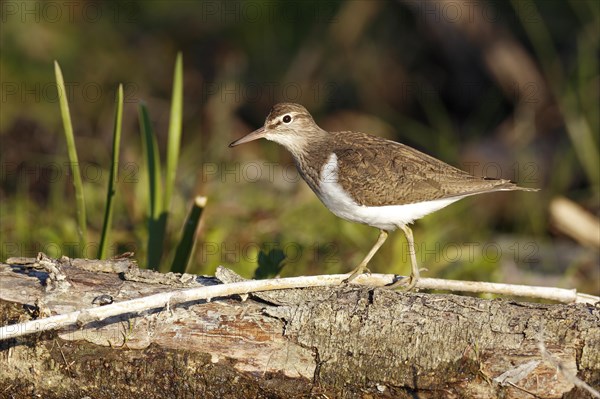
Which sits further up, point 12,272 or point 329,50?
point 329,50

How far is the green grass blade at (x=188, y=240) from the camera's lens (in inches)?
213

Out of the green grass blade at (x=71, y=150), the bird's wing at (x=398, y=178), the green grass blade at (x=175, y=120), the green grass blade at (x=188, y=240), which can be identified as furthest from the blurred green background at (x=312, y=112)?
the bird's wing at (x=398, y=178)

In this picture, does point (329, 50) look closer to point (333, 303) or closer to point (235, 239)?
point (235, 239)

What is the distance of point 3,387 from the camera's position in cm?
421

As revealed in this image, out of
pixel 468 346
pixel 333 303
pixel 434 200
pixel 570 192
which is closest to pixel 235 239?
pixel 434 200

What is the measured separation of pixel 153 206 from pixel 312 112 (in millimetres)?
5282

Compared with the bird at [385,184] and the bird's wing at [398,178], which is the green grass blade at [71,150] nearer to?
the bird at [385,184]

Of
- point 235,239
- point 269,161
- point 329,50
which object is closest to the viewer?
point 235,239

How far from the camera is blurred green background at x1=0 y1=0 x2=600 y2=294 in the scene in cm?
720

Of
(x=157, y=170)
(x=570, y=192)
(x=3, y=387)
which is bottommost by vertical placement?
(x=3, y=387)

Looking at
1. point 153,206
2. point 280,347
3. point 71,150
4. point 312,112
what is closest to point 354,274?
point 280,347

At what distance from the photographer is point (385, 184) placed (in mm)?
5301

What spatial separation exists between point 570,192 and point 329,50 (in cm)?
401

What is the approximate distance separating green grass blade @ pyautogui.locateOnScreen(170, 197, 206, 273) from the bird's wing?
3.23ft
